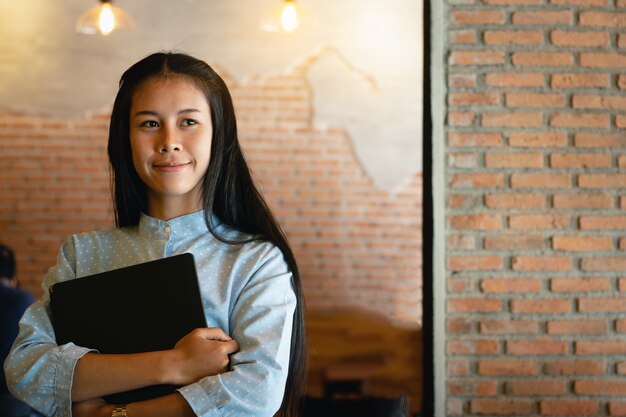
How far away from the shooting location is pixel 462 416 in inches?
112

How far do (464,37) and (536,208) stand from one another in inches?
30.2

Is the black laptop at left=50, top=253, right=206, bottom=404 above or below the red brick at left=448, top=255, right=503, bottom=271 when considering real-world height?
above

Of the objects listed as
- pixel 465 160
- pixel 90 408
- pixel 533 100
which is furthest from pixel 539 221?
pixel 90 408

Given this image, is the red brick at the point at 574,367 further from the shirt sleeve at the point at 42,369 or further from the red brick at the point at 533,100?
the shirt sleeve at the point at 42,369

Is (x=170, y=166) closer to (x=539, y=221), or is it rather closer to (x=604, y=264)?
(x=539, y=221)

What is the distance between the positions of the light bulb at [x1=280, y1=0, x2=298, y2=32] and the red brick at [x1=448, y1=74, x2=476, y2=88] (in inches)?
43.4

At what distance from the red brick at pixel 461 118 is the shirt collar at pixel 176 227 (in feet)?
5.37

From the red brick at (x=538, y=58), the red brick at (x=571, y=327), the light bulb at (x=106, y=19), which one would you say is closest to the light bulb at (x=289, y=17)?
the light bulb at (x=106, y=19)

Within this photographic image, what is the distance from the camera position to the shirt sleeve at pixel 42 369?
1.28 m

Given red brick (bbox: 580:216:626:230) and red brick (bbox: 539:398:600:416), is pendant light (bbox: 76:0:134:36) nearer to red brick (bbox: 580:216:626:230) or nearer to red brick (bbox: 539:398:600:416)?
red brick (bbox: 580:216:626:230)

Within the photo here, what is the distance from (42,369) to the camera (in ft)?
4.23

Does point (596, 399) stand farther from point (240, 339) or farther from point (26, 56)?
point (26, 56)

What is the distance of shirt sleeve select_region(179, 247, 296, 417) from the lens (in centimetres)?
124

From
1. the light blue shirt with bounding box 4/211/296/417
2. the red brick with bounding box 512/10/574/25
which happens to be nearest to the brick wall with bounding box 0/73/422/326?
the red brick with bounding box 512/10/574/25
